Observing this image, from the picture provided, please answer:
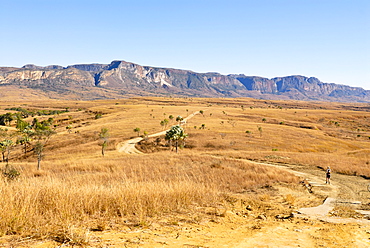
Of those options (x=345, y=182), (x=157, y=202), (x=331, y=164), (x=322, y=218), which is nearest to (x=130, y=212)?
(x=157, y=202)

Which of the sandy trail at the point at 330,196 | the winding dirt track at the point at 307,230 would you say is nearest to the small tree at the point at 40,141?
the sandy trail at the point at 330,196

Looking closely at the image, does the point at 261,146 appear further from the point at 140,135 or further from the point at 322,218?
the point at 322,218

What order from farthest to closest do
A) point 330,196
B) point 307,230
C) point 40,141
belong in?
point 40,141 → point 330,196 → point 307,230

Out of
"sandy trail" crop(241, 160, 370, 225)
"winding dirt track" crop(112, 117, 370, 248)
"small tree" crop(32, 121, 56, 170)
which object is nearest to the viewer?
"winding dirt track" crop(112, 117, 370, 248)

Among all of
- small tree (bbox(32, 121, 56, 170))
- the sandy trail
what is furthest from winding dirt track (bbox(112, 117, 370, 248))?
small tree (bbox(32, 121, 56, 170))

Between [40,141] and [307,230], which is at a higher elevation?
[307,230]

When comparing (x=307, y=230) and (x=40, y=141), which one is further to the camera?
(x=40, y=141)

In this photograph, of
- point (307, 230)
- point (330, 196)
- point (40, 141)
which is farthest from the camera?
point (40, 141)

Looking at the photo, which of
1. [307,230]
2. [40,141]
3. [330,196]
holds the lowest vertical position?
[40,141]

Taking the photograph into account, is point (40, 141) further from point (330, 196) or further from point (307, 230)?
point (307, 230)

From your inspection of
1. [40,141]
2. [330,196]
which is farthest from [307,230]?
[40,141]

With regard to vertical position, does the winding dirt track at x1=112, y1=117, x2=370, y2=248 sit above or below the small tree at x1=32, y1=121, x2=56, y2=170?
above

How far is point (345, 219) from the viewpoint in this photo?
1149 cm

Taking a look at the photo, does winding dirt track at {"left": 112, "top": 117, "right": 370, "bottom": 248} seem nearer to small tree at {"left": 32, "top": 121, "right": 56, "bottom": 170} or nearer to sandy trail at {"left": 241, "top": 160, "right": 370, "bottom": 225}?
sandy trail at {"left": 241, "top": 160, "right": 370, "bottom": 225}
